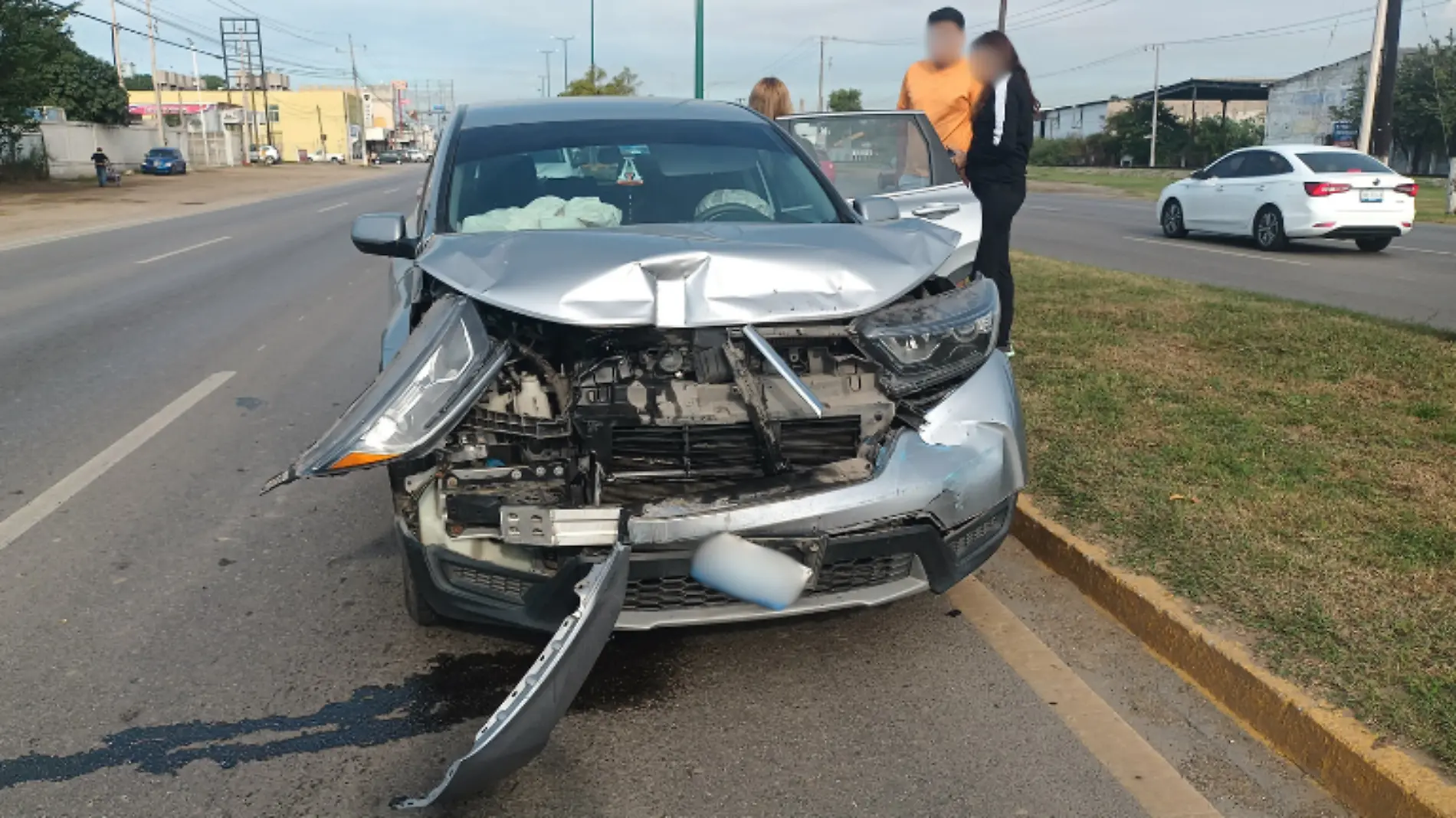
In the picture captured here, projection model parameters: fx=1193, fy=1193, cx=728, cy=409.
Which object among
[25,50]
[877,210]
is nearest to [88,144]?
[25,50]

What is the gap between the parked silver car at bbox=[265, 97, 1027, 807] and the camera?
10.6ft

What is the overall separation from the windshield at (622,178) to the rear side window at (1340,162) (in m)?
13.8

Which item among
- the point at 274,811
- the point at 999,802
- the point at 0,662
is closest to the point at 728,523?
the point at 999,802

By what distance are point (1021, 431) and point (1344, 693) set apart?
1173 millimetres

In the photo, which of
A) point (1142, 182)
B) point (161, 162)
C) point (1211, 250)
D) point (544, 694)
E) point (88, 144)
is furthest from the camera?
point (161, 162)

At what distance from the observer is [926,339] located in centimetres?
373

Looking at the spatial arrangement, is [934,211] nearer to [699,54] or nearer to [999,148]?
[999,148]

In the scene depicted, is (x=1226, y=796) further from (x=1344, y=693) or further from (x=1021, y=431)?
(x=1021, y=431)

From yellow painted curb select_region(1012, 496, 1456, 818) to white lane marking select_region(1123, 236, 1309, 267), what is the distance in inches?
494

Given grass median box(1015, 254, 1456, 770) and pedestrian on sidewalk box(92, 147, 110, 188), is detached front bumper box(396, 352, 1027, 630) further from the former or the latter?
pedestrian on sidewalk box(92, 147, 110, 188)

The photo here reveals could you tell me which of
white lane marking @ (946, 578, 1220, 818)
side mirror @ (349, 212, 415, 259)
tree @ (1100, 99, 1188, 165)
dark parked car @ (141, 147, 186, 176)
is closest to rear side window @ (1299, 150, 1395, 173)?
white lane marking @ (946, 578, 1220, 818)

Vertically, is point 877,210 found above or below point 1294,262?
above

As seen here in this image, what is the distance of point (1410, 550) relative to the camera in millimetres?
4102

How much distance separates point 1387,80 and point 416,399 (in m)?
28.3
